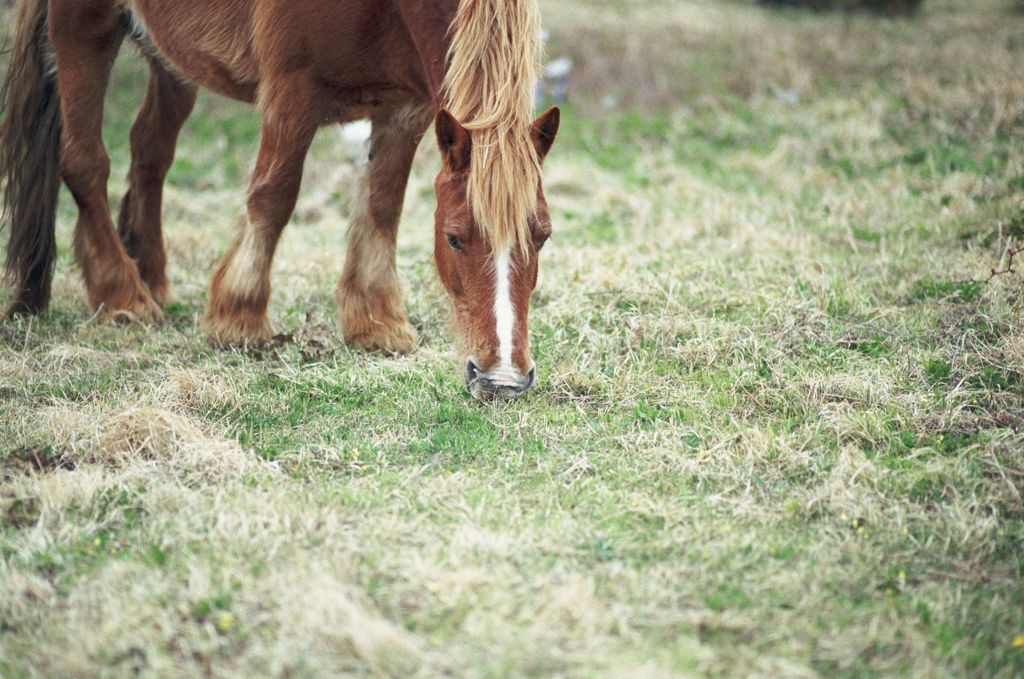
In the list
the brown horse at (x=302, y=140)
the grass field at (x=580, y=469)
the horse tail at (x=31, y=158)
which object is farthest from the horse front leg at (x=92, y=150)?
the grass field at (x=580, y=469)

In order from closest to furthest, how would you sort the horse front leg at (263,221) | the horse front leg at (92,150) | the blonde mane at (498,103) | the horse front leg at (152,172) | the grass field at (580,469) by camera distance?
1. the grass field at (580,469)
2. the blonde mane at (498,103)
3. the horse front leg at (263,221)
4. the horse front leg at (92,150)
5. the horse front leg at (152,172)

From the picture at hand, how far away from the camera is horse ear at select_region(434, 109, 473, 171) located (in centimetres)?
355

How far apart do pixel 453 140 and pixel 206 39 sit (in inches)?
73.8

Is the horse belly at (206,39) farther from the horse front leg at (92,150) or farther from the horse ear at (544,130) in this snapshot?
the horse ear at (544,130)

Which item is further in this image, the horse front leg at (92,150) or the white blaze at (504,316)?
the horse front leg at (92,150)

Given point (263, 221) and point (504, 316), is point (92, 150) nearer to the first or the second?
point (263, 221)

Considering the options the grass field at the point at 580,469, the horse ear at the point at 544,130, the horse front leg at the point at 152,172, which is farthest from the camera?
the horse front leg at the point at 152,172

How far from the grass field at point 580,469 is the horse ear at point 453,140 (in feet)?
3.11

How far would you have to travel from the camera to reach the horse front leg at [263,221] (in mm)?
4406

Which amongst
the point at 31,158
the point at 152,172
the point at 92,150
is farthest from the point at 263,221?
the point at 31,158

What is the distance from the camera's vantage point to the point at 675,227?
660cm

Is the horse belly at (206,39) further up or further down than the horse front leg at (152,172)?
further up

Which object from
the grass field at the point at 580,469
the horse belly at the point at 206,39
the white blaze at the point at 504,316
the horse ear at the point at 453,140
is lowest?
the grass field at the point at 580,469

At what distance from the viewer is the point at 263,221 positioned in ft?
15.2
